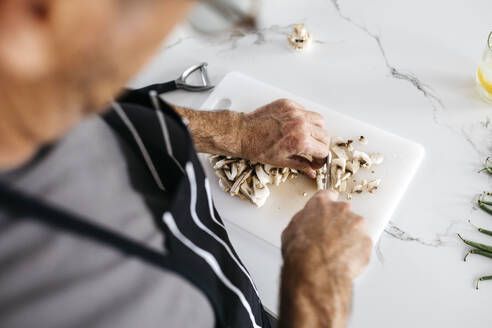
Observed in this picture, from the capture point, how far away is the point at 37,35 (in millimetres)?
300

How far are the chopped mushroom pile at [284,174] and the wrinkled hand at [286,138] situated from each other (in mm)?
27

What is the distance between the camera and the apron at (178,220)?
1.69 ft

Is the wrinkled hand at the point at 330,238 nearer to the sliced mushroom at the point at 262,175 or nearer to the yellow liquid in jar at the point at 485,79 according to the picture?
the sliced mushroom at the point at 262,175

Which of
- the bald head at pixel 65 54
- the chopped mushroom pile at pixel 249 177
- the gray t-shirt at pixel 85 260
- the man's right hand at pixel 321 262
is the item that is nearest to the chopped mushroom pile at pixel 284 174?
the chopped mushroom pile at pixel 249 177

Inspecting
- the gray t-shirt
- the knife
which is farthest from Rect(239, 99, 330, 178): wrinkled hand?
the gray t-shirt

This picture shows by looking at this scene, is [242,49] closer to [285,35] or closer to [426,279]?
[285,35]

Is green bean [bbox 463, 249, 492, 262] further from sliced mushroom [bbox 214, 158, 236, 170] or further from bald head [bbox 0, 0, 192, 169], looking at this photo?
Answer: bald head [bbox 0, 0, 192, 169]

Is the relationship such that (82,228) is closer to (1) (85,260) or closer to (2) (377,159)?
(1) (85,260)

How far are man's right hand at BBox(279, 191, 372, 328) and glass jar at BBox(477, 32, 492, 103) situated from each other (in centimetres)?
53

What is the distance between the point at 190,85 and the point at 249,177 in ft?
1.14

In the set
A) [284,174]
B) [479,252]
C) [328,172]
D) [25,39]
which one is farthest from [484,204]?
[25,39]

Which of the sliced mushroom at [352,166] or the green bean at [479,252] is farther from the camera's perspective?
the sliced mushroom at [352,166]

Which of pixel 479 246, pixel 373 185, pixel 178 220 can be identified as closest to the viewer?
pixel 178 220

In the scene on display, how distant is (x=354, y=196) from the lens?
3.52 feet
